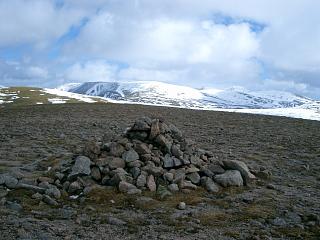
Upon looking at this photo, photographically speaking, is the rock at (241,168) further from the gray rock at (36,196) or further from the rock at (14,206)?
the rock at (14,206)

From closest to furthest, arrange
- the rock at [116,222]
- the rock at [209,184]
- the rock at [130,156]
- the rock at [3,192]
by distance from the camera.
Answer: the rock at [116,222] → the rock at [3,192] → the rock at [209,184] → the rock at [130,156]

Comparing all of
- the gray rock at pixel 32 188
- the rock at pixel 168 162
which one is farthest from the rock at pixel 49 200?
the rock at pixel 168 162

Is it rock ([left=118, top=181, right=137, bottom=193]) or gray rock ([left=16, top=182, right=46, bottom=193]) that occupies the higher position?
rock ([left=118, top=181, right=137, bottom=193])

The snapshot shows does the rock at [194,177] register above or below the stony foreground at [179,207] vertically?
above

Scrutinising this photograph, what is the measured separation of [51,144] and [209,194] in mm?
13100

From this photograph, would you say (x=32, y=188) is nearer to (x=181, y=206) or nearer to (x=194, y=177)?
(x=181, y=206)

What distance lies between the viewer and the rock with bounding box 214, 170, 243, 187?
53.8 feet

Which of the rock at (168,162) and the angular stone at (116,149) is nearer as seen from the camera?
the rock at (168,162)

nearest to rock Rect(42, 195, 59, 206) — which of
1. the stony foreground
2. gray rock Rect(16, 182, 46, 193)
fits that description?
the stony foreground

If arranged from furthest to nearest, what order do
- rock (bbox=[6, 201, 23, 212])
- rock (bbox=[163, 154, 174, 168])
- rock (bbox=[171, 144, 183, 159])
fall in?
rock (bbox=[171, 144, 183, 159]), rock (bbox=[163, 154, 174, 168]), rock (bbox=[6, 201, 23, 212])

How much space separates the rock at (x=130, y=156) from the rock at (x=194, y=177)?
2.12 metres

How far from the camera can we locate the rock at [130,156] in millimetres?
16859

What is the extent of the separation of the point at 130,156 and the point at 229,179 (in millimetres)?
3848

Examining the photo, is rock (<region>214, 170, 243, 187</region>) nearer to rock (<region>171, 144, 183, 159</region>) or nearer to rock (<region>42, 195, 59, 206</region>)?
rock (<region>171, 144, 183, 159</region>)
